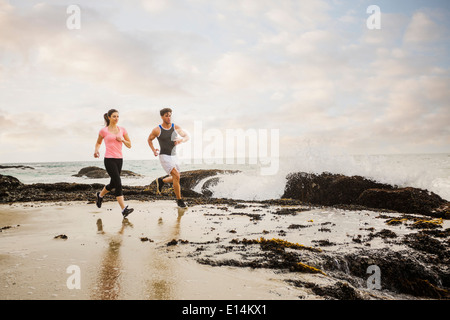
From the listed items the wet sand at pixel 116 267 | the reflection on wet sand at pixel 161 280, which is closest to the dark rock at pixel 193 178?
the wet sand at pixel 116 267

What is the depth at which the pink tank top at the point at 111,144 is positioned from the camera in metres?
5.78

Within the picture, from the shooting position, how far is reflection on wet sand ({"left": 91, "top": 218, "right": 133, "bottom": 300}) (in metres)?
2.05

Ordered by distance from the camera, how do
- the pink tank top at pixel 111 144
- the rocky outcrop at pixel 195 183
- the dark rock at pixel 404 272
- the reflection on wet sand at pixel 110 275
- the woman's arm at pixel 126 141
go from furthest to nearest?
the rocky outcrop at pixel 195 183, the woman's arm at pixel 126 141, the pink tank top at pixel 111 144, the dark rock at pixel 404 272, the reflection on wet sand at pixel 110 275

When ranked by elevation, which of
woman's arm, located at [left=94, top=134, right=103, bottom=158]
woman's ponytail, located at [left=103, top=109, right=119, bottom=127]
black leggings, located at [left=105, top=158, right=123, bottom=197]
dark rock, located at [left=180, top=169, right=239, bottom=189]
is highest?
woman's ponytail, located at [left=103, top=109, right=119, bottom=127]

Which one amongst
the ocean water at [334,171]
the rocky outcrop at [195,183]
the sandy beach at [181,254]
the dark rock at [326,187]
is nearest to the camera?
the sandy beach at [181,254]

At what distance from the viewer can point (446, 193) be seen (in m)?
8.38

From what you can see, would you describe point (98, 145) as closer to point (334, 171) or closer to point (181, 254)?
point (181, 254)

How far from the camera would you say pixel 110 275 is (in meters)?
2.43

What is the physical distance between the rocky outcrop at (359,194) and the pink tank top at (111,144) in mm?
6254

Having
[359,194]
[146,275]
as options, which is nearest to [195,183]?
[359,194]

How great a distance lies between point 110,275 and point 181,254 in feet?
2.91

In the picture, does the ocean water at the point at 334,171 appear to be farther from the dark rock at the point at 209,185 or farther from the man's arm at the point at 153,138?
the man's arm at the point at 153,138

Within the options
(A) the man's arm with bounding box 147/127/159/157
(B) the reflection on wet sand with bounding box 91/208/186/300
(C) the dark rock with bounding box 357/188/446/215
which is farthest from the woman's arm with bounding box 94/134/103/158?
(C) the dark rock with bounding box 357/188/446/215

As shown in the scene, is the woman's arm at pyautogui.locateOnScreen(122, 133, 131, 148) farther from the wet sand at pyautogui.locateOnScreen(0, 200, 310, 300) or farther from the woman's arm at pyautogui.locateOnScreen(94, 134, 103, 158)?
the wet sand at pyautogui.locateOnScreen(0, 200, 310, 300)
